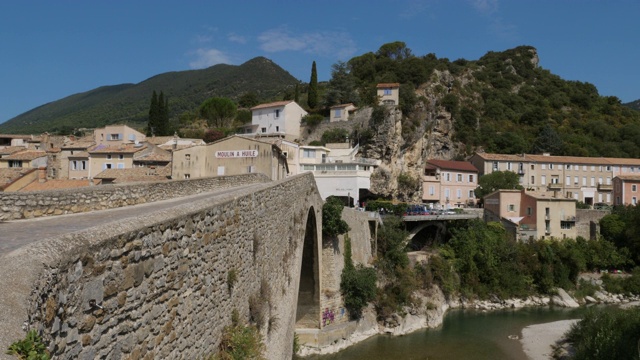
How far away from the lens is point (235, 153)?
86.8ft

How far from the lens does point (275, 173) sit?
26.7 meters

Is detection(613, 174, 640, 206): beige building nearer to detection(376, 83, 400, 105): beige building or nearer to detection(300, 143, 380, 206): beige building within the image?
detection(376, 83, 400, 105): beige building

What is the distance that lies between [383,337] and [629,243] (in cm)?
2969

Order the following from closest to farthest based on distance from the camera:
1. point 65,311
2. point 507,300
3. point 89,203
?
1. point 65,311
2. point 89,203
3. point 507,300

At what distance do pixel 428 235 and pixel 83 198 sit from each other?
37.5 m

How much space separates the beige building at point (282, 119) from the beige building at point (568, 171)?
78.9 feet

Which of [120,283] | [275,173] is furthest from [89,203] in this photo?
[275,173]

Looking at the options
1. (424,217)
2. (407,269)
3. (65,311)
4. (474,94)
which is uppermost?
(474,94)

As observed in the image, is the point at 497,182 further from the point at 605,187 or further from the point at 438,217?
the point at 605,187

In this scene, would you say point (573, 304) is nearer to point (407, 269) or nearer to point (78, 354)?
point (407, 269)

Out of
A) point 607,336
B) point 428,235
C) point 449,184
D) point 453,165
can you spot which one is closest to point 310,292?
point 607,336

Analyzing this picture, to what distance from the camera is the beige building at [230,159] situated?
1005 inches

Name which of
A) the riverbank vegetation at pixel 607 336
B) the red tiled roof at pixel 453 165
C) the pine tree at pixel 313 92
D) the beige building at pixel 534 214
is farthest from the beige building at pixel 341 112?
the riverbank vegetation at pixel 607 336

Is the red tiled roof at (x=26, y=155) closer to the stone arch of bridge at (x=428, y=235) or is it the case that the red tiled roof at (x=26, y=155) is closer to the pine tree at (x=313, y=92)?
the stone arch of bridge at (x=428, y=235)
